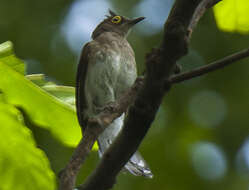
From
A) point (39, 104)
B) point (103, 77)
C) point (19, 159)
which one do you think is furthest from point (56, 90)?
point (103, 77)

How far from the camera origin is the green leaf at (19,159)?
4.64ft

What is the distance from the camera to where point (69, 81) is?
5.26 meters

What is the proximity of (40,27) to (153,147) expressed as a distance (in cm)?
187

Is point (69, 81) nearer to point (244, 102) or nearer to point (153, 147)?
point (153, 147)

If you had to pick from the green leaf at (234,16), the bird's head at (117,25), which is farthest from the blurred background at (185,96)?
the green leaf at (234,16)

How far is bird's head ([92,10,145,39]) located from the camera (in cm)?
570

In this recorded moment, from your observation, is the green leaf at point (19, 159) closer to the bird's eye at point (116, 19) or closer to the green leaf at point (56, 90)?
the green leaf at point (56, 90)

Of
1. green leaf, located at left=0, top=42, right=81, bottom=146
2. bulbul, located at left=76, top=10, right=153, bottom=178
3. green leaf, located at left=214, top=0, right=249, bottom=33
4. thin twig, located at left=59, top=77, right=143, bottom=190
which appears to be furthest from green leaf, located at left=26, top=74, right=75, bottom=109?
bulbul, located at left=76, top=10, right=153, bottom=178

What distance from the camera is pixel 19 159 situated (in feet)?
4.90

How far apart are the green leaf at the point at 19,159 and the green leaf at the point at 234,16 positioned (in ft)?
2.50

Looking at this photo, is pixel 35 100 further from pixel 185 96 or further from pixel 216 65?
pixel 185 96

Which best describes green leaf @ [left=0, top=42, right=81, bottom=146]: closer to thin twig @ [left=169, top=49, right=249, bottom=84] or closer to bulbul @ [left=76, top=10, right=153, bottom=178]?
thin twig @ [left=169, top=49, right=249, bottom=84]

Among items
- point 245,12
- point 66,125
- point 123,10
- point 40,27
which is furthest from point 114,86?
point 245,12

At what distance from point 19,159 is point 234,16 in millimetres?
865
